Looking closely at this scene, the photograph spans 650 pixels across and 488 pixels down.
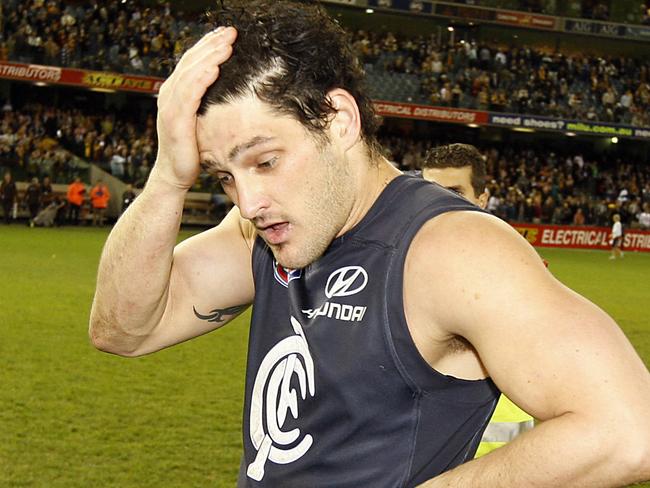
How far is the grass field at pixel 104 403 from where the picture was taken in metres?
6.34

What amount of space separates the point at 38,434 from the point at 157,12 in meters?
30.3

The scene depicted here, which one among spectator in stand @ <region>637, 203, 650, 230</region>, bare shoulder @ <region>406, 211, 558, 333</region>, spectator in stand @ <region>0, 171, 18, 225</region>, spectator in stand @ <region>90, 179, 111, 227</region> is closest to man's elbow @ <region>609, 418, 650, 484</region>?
bare shoulder @ <region>406, 211, 558, 333</region>

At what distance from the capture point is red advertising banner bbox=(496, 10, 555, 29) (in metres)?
41.3

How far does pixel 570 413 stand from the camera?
1565mm

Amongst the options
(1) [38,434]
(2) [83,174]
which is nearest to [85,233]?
(2) [83,174]

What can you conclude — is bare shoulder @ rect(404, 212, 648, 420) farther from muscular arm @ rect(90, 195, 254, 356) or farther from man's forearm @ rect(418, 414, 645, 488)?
muscular arm @ rect(90, 195, 254, 356)

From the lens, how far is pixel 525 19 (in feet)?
136

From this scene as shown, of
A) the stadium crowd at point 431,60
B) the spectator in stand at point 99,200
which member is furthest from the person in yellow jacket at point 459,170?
the stadium crowd at point 431,60

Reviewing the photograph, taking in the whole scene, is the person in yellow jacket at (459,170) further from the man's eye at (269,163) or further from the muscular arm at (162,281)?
the man's eye at (269,163)

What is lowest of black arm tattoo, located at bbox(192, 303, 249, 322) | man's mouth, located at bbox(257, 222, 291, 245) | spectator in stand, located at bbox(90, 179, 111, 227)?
spectator in stand, located at bbox(90, 179, 111, 227)

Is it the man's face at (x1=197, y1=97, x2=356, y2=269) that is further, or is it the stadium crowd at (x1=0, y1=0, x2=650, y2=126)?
the stadium crowd at (x1=0, y1=0, x2=650, y2=126)

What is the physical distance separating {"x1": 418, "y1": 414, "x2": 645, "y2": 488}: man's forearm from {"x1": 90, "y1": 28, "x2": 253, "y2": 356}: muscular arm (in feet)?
2.97

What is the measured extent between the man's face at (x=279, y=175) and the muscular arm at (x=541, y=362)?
12.5 inches

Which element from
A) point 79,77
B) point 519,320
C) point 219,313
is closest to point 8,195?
point 79,77
